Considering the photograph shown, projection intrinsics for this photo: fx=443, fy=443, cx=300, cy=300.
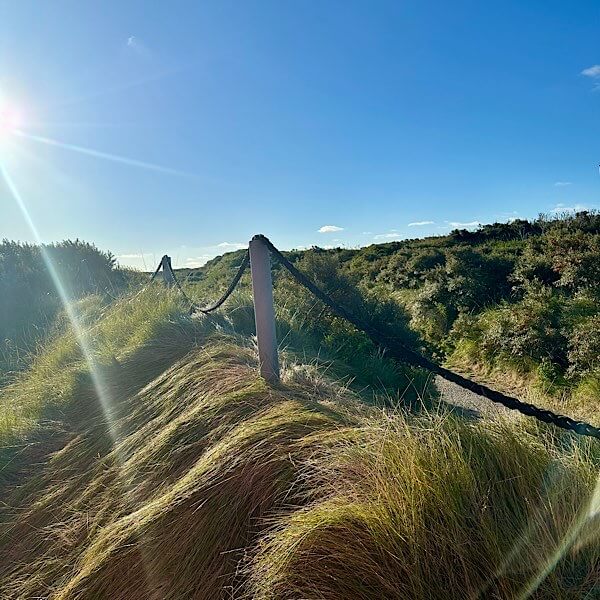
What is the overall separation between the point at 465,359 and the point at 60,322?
9.58 meters

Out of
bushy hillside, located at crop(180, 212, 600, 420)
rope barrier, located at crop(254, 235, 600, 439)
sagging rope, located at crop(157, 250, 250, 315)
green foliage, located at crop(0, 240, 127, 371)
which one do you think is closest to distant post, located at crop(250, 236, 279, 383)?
rope barrier, located at crop(254, 235, 600, 439)

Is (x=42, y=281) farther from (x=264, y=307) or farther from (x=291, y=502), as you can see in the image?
(x=291, y=502)

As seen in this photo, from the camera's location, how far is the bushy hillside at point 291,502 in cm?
143

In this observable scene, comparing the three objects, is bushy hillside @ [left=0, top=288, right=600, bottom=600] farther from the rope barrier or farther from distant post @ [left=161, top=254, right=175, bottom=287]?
distant post @ [left=161, top=254, right=175, bottom=287]

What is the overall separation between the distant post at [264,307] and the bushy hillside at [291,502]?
0.17 m

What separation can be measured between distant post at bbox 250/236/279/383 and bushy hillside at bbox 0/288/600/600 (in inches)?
6.6

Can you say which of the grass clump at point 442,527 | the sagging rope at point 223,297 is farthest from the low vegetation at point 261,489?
the sagging rope at point 223,297

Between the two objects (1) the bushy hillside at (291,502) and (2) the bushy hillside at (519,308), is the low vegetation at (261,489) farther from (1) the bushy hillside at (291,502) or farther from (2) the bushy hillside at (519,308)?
(2) the bushy hillside at (519,308)

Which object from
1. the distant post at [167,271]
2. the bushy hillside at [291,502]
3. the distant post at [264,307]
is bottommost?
the bushy hillside at [291,502]

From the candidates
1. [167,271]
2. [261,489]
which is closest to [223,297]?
[261,489]

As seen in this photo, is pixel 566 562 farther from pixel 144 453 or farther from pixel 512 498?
pixel 144 453

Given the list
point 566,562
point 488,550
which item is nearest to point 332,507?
point 488,550

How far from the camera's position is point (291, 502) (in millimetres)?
1975

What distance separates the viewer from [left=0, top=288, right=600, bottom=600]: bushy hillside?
1.43 metres
